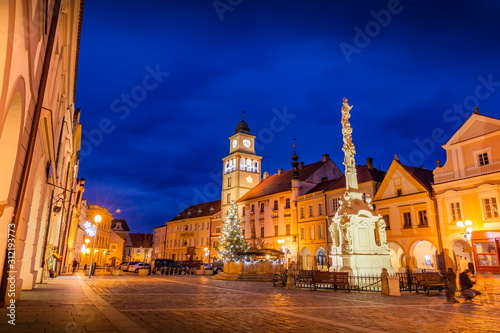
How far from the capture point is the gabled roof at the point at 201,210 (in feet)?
253

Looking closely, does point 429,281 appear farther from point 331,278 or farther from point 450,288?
point 331,278

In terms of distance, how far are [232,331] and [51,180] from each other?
45.9ft

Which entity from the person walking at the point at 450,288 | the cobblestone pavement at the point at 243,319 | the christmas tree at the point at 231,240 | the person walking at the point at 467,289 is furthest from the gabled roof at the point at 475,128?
the christmas tree at the point at 231,240

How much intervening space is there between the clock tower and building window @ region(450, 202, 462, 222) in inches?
1658

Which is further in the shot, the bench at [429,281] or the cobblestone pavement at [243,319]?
the bench at [429,281]

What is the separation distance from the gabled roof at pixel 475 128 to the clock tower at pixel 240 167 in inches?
1666

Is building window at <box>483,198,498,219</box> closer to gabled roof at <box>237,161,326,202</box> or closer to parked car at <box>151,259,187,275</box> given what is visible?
gabled roof at <box>237,161,326,202</box>

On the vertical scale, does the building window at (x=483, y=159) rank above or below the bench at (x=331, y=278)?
above

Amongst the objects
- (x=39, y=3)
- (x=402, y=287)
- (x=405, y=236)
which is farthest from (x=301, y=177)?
(x=39, y=3)

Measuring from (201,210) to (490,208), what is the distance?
6124cm

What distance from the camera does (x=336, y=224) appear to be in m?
23.7

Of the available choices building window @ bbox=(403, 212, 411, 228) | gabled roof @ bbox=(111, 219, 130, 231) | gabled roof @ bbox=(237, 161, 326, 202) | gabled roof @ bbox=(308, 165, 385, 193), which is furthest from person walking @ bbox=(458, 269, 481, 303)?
gabled roof @ bbox=(111, 219, 130, 231)

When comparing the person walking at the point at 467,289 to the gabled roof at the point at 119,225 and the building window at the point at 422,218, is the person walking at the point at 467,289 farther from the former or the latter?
the gabled roof at the point at 119,225

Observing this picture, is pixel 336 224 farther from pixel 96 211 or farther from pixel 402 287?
pixel 96 211
